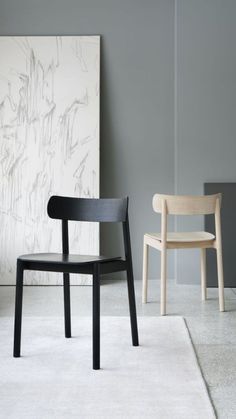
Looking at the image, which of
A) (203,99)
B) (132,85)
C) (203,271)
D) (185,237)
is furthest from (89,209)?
(132,85)

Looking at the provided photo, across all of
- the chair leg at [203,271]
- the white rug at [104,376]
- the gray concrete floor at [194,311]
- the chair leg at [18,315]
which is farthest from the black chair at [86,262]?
the chair leg at [203,271]

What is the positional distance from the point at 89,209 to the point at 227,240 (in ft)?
6.77

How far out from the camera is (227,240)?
518 centimetres

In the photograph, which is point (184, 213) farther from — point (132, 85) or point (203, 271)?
point (132, 85)

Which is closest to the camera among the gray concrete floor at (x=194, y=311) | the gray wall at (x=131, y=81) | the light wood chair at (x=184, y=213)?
the gray concrete floor at (x=194, y=311)

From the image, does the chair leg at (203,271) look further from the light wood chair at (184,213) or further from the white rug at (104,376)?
the white rug at (104,376)

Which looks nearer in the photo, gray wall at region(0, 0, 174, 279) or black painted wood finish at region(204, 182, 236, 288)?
black painted wood finish at region(204, 182, 236, 288)

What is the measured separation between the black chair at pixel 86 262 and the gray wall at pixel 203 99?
198 cm

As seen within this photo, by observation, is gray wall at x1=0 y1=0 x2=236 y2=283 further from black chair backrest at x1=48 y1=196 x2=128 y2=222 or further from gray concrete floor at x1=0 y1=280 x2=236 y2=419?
black chair backrest at x1=48 y1=196 x2=128 y2=222

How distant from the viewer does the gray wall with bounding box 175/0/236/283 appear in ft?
17.3

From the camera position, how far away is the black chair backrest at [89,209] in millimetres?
3260

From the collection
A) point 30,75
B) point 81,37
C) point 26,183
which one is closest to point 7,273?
point 26,183

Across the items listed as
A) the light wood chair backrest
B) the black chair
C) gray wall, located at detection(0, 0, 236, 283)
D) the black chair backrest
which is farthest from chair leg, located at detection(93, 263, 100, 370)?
gray wall, located at detection(0, 0, 236, 283)

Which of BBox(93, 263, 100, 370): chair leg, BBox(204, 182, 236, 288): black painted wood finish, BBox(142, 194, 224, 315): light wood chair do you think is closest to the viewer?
BBox(93, 263, 100, 370): chair leg
